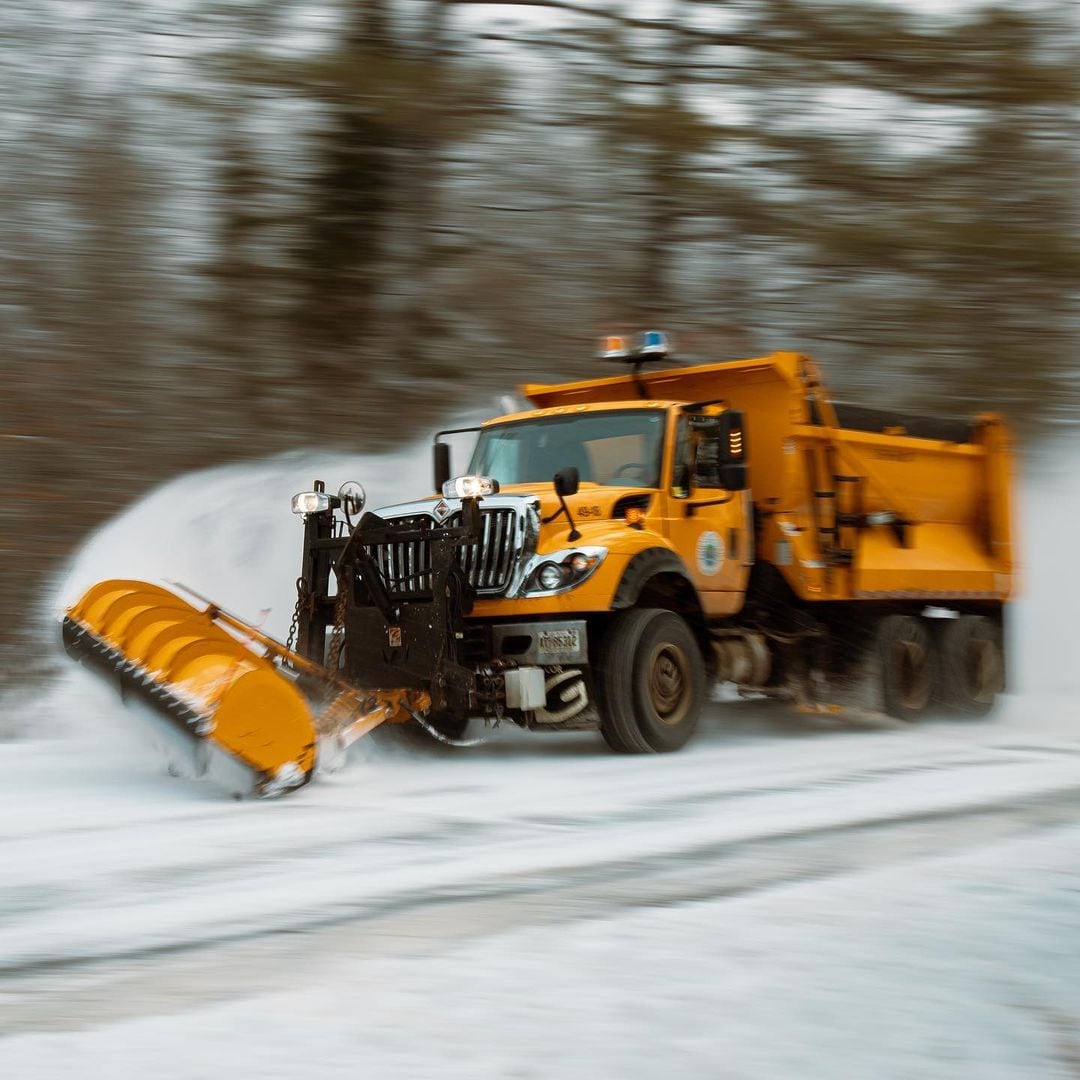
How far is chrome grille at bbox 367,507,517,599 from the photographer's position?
8500 millimetres

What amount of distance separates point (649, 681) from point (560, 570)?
905mm

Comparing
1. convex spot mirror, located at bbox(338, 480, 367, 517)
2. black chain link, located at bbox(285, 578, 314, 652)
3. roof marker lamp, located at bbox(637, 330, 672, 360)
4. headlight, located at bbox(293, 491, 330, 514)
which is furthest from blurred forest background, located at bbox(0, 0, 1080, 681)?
roof marker lamp, located at bbox(637, 330, 672, 360)

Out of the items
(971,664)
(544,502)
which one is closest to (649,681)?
(544,502)

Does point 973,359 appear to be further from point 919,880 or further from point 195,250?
point 919,880

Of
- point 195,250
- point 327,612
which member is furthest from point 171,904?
point 195,250

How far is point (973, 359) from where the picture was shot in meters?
17.9

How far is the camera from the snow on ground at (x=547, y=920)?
125 inches

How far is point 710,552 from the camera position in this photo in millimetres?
9789

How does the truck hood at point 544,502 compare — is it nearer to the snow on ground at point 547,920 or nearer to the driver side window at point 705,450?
the driver side window at point 705,450

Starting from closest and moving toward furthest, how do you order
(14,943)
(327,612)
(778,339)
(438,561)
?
(14,943) → (438,561) → (327,612) → (778,339)

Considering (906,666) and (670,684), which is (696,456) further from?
(906,666)

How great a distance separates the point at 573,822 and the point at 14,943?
263cm

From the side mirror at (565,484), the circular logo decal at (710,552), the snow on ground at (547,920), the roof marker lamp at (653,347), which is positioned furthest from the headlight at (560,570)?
the roof marker lamp at (653,347)

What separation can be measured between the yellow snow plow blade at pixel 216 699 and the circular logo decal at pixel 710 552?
318 cm
